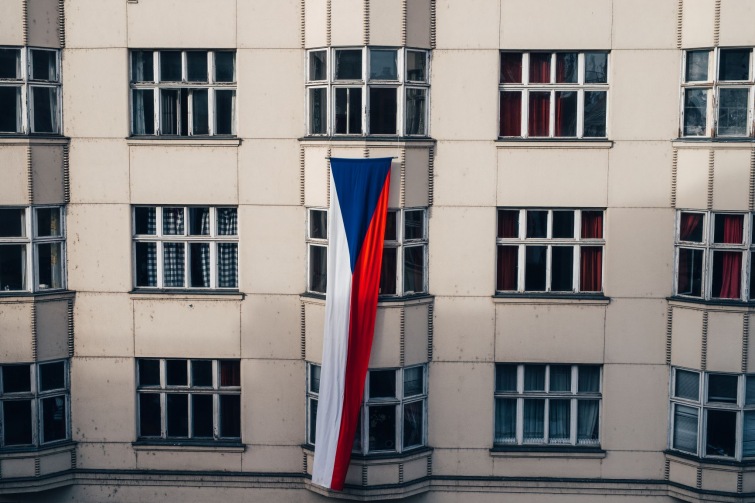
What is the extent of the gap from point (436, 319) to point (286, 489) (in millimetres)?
3999

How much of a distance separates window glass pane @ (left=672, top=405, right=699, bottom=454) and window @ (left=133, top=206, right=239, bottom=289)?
790 centimetres

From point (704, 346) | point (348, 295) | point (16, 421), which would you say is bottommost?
point (16, 421)

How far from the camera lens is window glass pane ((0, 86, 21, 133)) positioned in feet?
55.2

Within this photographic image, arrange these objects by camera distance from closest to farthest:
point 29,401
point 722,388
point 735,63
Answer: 1. point 735,63
2. point 722,388
3. point 29,401

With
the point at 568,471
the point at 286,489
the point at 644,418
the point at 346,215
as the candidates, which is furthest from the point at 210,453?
the point at 644,418

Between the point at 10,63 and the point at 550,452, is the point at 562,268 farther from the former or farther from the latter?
the point at 10,63

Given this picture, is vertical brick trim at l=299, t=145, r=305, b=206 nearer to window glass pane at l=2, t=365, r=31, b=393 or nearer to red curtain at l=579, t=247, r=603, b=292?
red curtain at l=579, t=247, r=603, b=292

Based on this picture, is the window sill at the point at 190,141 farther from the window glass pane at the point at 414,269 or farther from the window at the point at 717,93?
the window at the point at 717,93

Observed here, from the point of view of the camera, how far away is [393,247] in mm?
16781

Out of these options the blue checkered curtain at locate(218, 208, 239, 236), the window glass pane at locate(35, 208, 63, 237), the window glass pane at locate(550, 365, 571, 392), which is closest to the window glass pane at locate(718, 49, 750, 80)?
the window glass pane at locate(550, 365, 571, 392)

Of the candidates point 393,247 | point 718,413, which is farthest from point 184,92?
point 718,413

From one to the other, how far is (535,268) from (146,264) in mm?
6745

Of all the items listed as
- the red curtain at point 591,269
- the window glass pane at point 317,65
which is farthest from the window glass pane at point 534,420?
the window glass pane at point 317,65

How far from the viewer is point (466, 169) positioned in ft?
55.7
